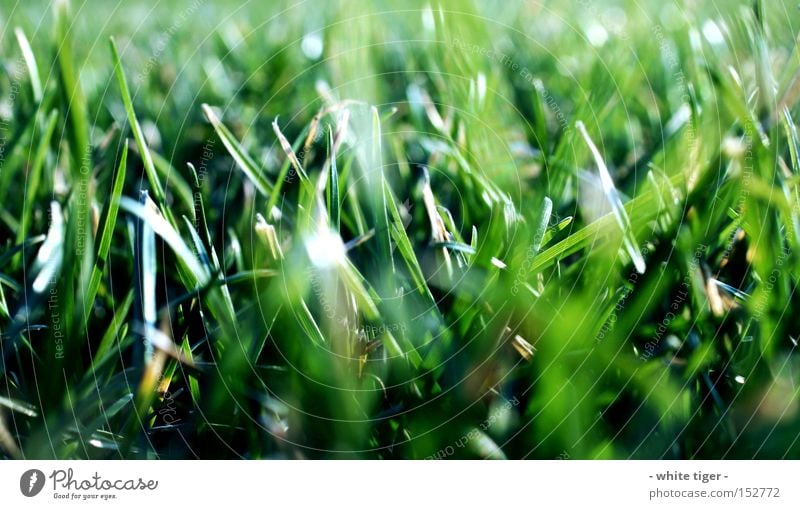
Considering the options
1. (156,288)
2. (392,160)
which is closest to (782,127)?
(392,160)

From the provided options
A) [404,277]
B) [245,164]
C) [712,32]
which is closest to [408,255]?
[404,277]

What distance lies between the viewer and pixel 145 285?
37 centimetres

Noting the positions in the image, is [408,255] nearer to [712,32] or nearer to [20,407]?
[20,407]

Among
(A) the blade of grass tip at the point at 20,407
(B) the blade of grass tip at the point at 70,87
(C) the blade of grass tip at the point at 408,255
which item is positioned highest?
(B) the blade of grass tip at the point at 70,87

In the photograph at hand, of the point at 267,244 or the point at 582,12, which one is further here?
the point at 582,12

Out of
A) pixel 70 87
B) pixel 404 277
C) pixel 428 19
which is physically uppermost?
pixel 428 19

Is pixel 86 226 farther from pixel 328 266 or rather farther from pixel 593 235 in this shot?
pixel 593 235

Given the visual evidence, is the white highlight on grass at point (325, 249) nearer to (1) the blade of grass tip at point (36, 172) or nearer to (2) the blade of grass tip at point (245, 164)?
(2) the blade of grass tip at point (245, 164)

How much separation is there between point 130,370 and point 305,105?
284mm

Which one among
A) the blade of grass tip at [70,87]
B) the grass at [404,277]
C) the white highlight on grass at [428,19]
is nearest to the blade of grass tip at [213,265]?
the grass at [404,277]

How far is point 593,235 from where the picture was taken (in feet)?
1.34
